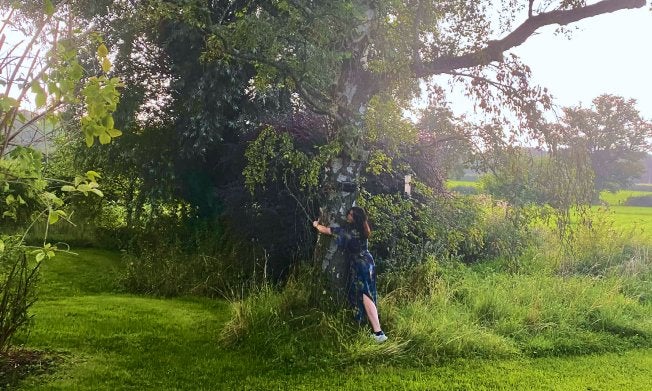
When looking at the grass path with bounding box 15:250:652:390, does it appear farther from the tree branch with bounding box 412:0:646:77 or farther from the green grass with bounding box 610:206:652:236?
the green grass with bounding box 610:206:652:236

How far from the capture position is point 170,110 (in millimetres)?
10195

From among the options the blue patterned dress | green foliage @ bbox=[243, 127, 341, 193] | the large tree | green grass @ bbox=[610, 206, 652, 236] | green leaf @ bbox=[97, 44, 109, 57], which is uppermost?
the large tree

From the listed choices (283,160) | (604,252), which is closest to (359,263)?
(283,160)

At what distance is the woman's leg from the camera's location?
5.46 metres

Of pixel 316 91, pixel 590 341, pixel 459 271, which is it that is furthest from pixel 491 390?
pixel 459 271

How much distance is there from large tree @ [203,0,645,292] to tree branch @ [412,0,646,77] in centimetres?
1

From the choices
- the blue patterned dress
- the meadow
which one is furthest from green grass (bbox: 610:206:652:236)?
the blue patterned dress

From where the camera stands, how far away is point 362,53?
594 cm

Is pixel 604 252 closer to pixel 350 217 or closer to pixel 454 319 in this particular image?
pixel 454 319

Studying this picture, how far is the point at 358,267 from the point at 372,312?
541 mm

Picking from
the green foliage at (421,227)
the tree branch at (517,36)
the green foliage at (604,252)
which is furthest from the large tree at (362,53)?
the green foliage at (604,252)

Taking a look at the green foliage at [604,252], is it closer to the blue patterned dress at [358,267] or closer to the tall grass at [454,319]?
the tall grass at [454,319]

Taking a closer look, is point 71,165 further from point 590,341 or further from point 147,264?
point 590,341

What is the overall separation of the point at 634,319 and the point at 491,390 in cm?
373
